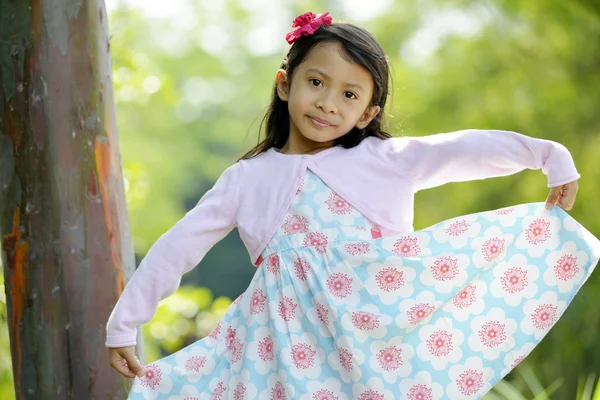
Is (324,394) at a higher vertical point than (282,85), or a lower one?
lower

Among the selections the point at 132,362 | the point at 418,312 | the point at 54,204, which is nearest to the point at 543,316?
the point at 418,312

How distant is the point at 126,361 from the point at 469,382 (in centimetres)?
87

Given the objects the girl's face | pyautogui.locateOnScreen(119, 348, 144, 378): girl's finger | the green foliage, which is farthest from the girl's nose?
the green foliage

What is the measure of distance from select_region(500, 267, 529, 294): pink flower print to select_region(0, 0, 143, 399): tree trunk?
1.24 m

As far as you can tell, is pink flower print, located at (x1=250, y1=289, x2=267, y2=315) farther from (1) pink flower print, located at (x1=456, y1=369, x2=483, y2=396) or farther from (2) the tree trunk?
(2) the tree trunk

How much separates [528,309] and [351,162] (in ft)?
1.93

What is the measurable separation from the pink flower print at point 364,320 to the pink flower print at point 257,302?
0.24 metres

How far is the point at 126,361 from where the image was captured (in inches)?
93.0

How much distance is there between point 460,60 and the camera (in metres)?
9.86

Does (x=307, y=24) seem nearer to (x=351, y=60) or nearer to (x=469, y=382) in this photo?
(x=351, y=60)

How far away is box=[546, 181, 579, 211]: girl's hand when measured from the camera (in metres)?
2.28

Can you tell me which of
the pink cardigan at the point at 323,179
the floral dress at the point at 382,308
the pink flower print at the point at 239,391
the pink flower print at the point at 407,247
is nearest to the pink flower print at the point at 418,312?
the floral dress at the point at 382,308

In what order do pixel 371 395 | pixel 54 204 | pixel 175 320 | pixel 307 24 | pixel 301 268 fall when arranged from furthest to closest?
pixel 175 320
pixel 54 204
pixel 307 24
pixel 301 268
pixel 371 395

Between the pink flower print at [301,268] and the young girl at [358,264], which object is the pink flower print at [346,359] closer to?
the young girl at [358,264]
